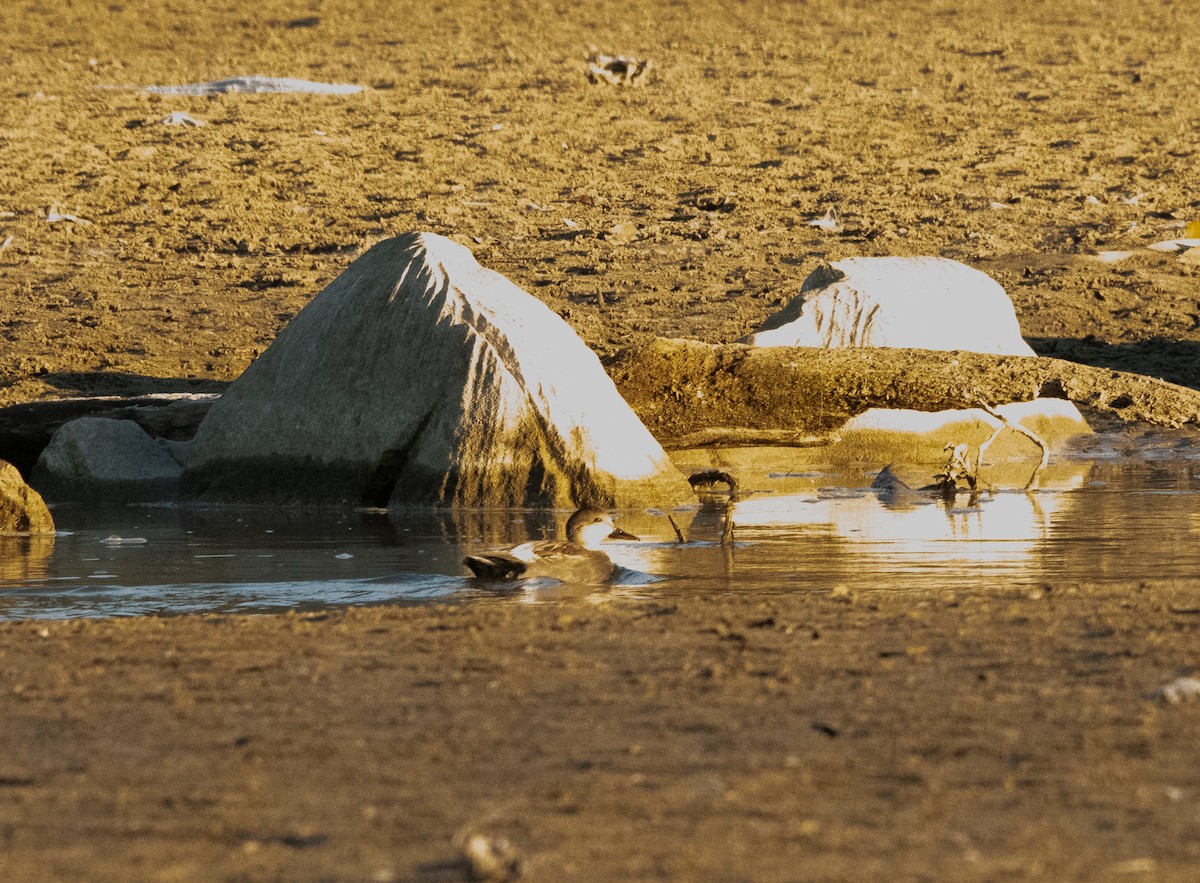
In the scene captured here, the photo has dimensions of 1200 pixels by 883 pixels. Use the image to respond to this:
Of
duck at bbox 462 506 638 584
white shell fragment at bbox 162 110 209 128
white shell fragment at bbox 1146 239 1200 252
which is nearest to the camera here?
duck at bbox 462 506 638 584

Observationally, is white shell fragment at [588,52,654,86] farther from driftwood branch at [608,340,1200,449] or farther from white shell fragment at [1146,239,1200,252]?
driftwood branch at [608,340,1200,449]

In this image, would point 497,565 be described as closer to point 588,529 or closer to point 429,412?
point 588,529

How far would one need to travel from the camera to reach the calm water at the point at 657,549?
7234 millimetres

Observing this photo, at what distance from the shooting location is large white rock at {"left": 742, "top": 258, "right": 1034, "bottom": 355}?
50.4 feet

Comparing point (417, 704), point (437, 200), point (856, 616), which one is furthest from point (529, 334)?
point (437, 200)

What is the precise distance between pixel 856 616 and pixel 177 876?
313 centimetres

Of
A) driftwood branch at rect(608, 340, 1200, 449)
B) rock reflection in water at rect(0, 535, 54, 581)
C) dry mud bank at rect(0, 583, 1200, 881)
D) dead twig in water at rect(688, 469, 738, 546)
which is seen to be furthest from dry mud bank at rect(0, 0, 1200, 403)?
dry mud bank at rect(0, 583, 1200, 881)

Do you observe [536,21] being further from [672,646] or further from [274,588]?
[672,646]

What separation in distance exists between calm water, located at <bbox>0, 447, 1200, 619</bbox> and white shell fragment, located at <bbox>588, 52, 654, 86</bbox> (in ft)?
51.2

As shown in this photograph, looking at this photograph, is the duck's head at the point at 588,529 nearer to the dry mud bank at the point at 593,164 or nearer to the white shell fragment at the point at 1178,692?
the white shell fragment at the point at 1178,692

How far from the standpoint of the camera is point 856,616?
5.88 meters

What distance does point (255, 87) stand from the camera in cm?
2586

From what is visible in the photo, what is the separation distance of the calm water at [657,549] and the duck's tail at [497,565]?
90 mm

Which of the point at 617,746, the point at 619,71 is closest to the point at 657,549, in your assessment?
the point at 617,746
